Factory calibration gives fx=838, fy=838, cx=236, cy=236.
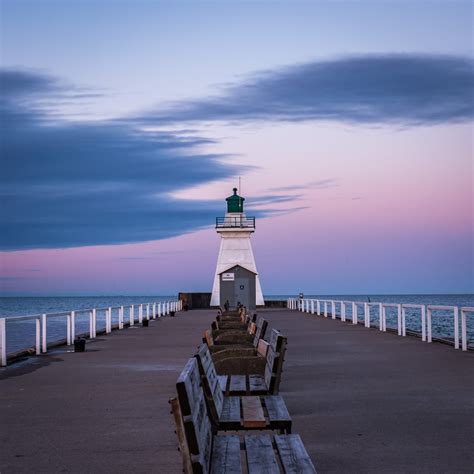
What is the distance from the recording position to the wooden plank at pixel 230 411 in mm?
6241

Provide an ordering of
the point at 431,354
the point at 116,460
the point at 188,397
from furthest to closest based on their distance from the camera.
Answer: the point at 431,354, the point at 116,460, the point at 188,397

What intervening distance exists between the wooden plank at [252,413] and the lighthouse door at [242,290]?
42507 mm

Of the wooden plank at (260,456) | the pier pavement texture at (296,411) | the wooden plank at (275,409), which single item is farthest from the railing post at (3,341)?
the wooden plank at (260,456)

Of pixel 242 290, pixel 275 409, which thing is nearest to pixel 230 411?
pixel 275 409

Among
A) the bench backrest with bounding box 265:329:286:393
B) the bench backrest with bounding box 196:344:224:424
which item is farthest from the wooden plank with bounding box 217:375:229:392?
the bench backrest with bounding box 196:344:224:424

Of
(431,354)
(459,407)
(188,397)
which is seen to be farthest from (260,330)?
(188,397)

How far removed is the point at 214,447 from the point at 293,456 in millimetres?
573

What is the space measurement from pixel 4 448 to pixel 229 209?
4839 centimetres

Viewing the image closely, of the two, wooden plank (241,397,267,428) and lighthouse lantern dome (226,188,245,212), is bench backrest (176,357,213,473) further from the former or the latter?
lighthouse lantern dome (226,188,245,212)

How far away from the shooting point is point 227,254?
54094 mm

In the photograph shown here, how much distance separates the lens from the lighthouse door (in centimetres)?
4984

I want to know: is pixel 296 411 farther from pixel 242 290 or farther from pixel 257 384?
pixel 242 290

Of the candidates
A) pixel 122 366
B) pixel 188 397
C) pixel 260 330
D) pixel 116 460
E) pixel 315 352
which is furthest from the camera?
pixel 315 352

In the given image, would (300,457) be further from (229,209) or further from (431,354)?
(229,209)
